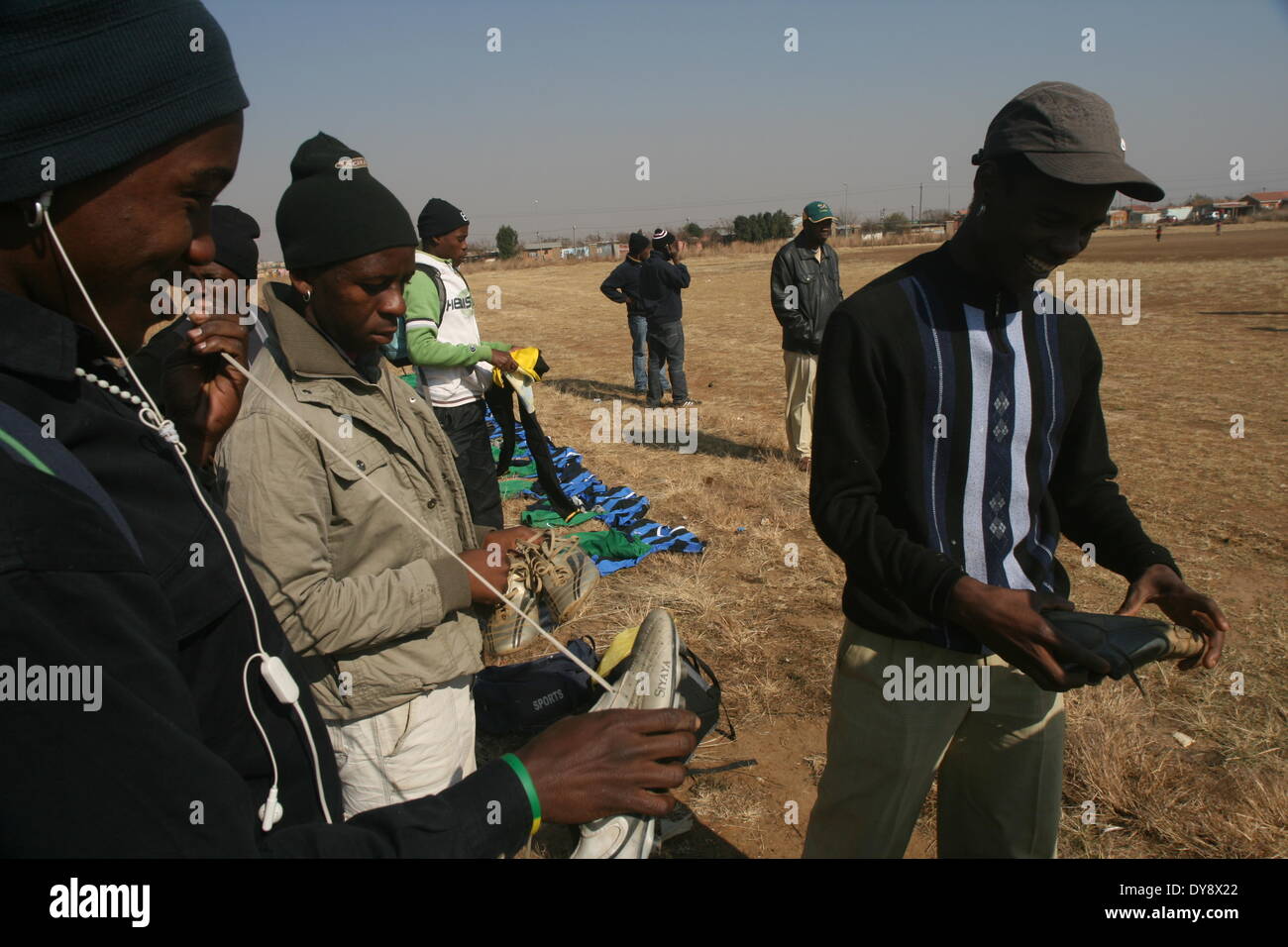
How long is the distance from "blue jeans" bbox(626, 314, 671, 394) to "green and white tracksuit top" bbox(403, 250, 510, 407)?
20.4 ft

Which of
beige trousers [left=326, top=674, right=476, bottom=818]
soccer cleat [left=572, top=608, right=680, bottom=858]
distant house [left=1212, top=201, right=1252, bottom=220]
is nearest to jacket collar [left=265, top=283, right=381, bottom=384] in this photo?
beige trousers [left=326, top=674, right=476, bottom=818]

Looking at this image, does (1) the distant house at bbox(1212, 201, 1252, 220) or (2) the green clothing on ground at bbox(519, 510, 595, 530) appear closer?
(2) the green clothing on ground at bbox(519, 510, 595, 530)

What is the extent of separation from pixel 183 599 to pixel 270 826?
1.39ft

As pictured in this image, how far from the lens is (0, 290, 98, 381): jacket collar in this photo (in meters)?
0.87

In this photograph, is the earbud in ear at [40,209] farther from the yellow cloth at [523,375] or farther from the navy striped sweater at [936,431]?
the yellow cloth at [523,375]

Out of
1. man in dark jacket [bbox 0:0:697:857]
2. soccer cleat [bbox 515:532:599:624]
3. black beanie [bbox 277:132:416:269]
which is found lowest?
soccer cleat [bbox 515:532:599:624]

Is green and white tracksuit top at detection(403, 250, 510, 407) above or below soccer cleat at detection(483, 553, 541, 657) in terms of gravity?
above

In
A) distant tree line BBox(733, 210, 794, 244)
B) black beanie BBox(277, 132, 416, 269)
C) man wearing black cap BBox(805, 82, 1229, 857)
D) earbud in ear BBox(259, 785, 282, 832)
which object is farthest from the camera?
distant tree line BBox(733, 210, 794, 244)

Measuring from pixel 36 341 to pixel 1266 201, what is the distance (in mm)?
107933

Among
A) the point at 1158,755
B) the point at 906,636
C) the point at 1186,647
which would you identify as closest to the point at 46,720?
the point at 906,636

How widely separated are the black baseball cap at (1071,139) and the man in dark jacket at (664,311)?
8749mm

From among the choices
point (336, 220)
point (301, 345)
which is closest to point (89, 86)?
point (301, 345)

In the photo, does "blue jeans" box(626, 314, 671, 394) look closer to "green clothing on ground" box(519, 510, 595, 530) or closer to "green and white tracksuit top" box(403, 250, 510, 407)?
"green clothing on ground" box(519, 510, 595, 530)

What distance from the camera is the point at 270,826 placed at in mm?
1213
